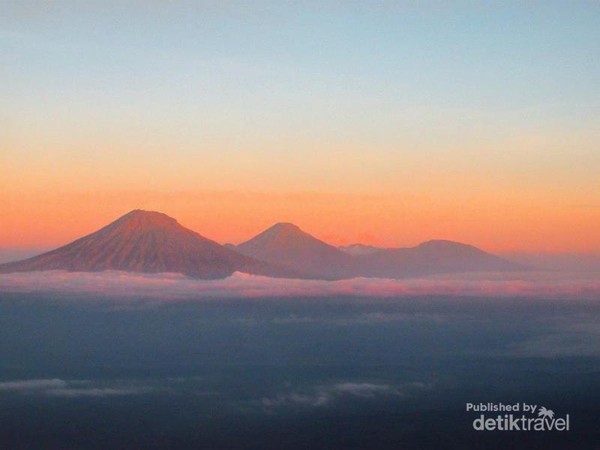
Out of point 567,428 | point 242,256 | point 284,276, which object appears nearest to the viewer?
point 567,428

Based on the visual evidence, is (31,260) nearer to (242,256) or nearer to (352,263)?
(242,256)

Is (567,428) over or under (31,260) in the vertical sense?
under

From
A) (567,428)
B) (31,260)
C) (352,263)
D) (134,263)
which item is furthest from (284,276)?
(567,428)

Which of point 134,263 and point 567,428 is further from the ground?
point 134,263

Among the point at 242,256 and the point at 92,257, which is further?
the point at 242,256

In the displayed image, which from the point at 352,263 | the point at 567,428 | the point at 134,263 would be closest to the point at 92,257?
the point at 134,263

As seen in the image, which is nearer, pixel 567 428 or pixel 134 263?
pixel 567 428

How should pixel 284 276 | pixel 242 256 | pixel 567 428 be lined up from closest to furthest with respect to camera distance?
1. pixel 567 428
2. pixel 284 276
3. pixel 242 256

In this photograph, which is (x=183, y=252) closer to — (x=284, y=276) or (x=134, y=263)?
(x=134, y=263)
